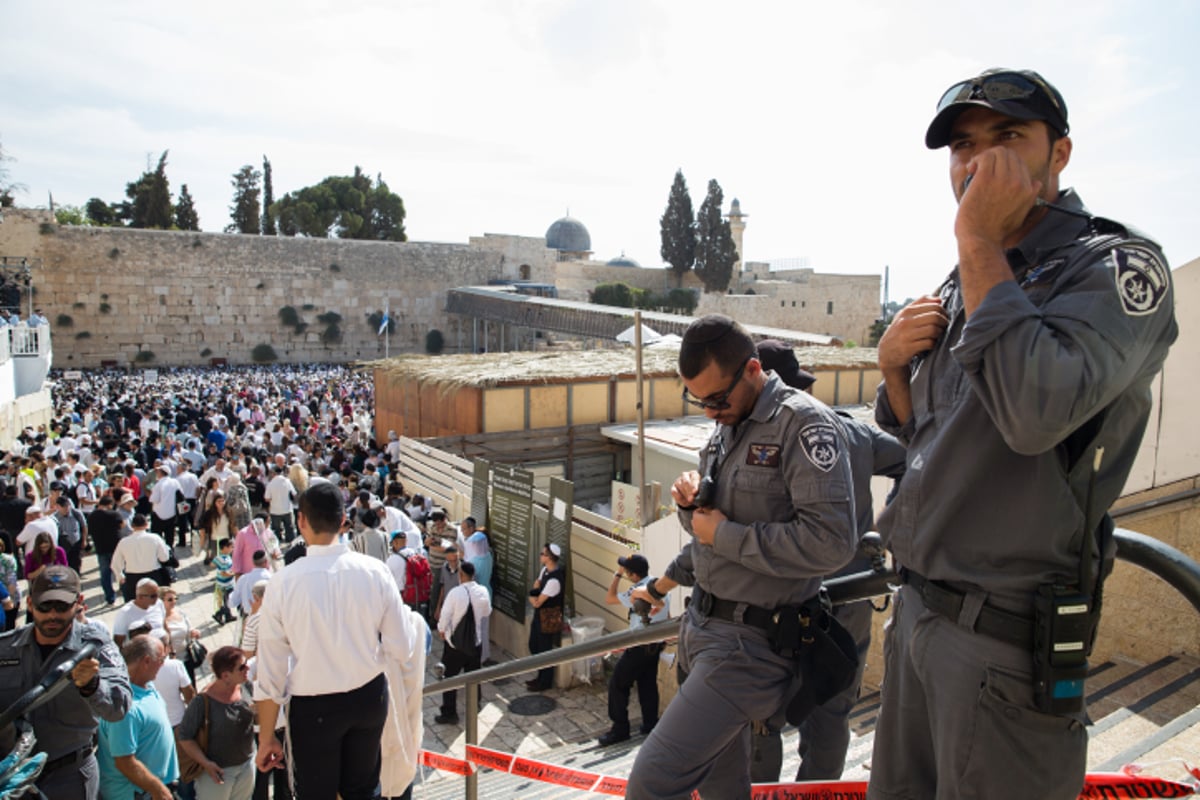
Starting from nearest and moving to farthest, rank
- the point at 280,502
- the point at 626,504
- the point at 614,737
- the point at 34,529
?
the point at 614,737, the point at 34,529, the point at 626,504, the point at 280,502

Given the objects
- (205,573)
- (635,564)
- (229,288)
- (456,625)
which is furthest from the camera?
(229,288)

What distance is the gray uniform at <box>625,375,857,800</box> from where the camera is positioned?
1811mm

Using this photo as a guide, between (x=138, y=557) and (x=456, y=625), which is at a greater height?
(x=138, y=557)

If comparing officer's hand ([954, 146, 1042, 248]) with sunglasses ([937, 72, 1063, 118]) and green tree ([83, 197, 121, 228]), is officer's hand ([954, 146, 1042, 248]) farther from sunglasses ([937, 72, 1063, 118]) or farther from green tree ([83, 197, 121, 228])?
green tree ([83, 197, 121, 228])

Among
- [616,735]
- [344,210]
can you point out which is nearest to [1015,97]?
[616,735]

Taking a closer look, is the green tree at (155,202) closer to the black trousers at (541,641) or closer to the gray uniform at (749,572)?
the black trousers at (541,641)

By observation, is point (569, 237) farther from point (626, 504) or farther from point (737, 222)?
point (626, 504)

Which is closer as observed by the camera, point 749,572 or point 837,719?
point 749,572

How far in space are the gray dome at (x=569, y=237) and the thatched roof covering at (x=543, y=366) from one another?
44.0 metres

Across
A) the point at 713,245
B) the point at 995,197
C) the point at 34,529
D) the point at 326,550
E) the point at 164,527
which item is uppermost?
the point at 713,245

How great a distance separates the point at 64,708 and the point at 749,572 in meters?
3.13

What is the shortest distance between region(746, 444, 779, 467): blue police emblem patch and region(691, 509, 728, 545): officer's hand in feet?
0.52

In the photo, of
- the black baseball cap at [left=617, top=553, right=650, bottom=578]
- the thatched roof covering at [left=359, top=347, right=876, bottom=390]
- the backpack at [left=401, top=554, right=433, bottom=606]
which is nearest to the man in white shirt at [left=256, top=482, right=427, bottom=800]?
the black baseball cap at [left=617, top=553, right=650, bottom=578]

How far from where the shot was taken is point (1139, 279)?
1.18 metres
